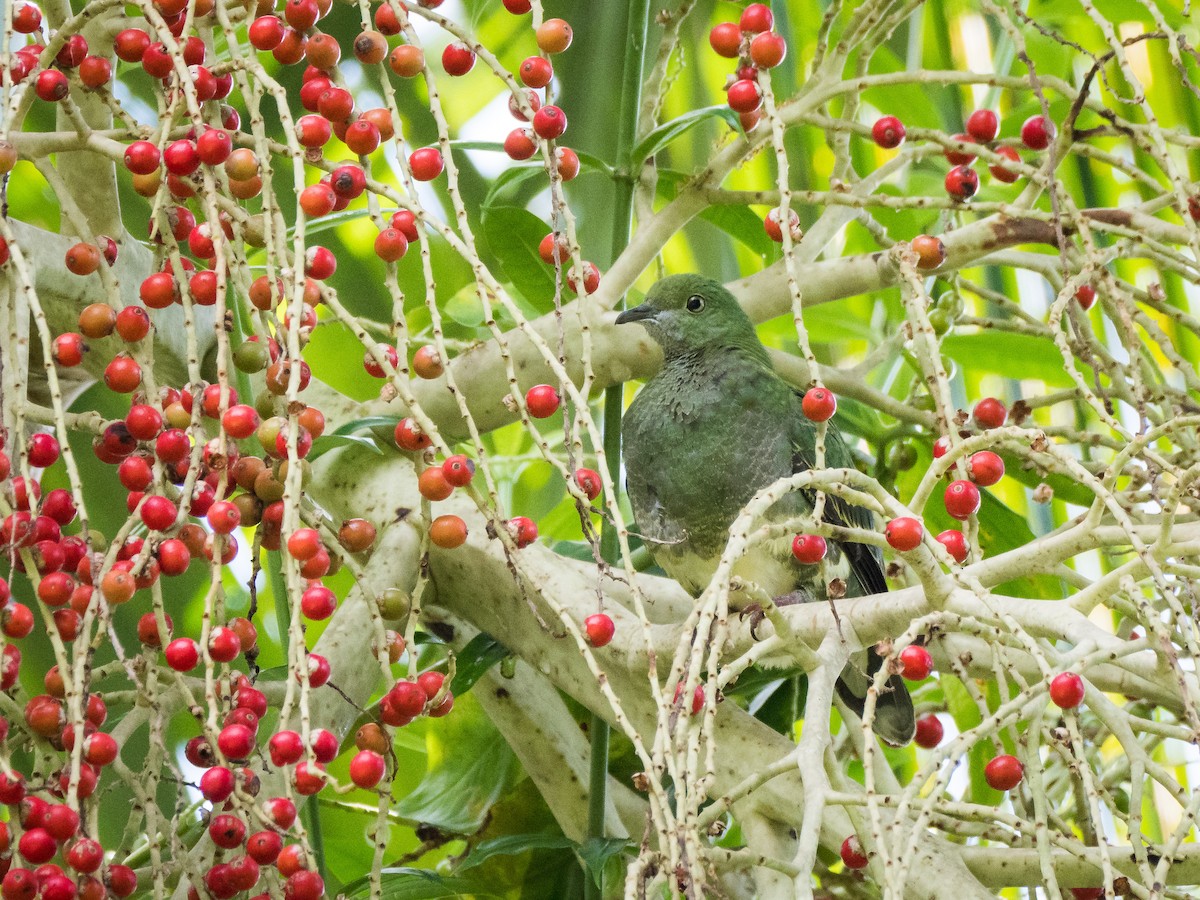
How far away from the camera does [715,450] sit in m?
1.98

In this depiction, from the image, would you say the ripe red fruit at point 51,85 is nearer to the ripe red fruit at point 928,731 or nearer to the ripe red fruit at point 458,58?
the ripe red fruit at point 458,58

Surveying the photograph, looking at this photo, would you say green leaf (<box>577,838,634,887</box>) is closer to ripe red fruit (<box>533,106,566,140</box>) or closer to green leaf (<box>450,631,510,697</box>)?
green leaf (<box>450,631,510,697</box>)

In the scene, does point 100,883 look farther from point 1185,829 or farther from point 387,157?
point 387,157

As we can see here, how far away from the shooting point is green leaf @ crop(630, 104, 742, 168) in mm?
1511

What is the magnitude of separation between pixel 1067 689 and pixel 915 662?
0.17 m

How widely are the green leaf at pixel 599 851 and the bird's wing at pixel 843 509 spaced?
0.60 meters

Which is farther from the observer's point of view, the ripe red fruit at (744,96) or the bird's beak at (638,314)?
the bird's beak at (638,314)

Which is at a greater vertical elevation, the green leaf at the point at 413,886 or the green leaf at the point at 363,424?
the green leaf at the point at 363,424

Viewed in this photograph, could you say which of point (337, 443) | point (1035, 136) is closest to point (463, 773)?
point (337, 443)

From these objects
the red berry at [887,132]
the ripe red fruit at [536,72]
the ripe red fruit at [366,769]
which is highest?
the ripe red fruit at [536,72]

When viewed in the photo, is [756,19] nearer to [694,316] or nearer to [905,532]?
[905,532]

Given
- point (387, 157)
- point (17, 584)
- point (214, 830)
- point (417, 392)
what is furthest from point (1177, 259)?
point (17, 584)

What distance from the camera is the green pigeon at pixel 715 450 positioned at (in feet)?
6.36

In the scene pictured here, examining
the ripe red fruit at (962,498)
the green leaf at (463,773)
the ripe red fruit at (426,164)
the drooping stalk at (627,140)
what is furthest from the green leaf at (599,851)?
the ripe red fruit at (426,164)
